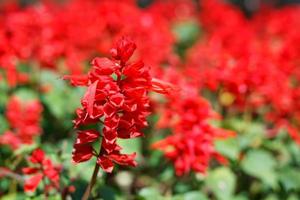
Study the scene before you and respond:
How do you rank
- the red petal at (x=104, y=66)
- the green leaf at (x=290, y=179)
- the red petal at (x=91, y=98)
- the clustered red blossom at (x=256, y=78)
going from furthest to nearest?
1. the clustered red blossom at (x=256, y=78)
2. the green leaf at (x=290, y=179)
3. the red petal at (x=104, y=66)
4. the red petal at (x=91, y=98)

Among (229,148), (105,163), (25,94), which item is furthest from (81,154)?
(25,94)

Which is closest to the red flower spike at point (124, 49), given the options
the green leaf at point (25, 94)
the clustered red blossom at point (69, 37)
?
the clustered red blossom at point (69, 37)

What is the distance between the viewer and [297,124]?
3.82m

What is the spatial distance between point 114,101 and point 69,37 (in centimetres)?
261

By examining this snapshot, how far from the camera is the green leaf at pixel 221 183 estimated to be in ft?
9.73

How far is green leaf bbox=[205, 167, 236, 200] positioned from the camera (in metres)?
2.96

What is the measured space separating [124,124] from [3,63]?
1.65 meters

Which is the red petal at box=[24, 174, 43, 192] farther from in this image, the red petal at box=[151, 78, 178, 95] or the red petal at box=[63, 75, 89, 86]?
A: the red petal at box=[151, 78, 178, 95]

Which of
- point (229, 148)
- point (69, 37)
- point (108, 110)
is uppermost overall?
point (69, 37)

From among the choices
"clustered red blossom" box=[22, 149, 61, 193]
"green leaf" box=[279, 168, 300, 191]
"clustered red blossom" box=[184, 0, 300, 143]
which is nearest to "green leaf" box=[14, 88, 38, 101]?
"clustered red blossom" box=[184, 0, 300, 143]

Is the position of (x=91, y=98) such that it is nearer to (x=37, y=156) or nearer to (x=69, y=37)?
(x=37, y=156)

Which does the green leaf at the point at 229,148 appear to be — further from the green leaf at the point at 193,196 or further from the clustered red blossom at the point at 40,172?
the clustered red blossom at the point at 40,172

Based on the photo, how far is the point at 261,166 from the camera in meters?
3.17

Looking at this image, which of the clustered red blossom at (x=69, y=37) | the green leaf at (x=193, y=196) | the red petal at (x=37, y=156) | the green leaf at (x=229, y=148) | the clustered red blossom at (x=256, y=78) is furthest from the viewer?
the clustered red blossom at (x=69, y=37)
